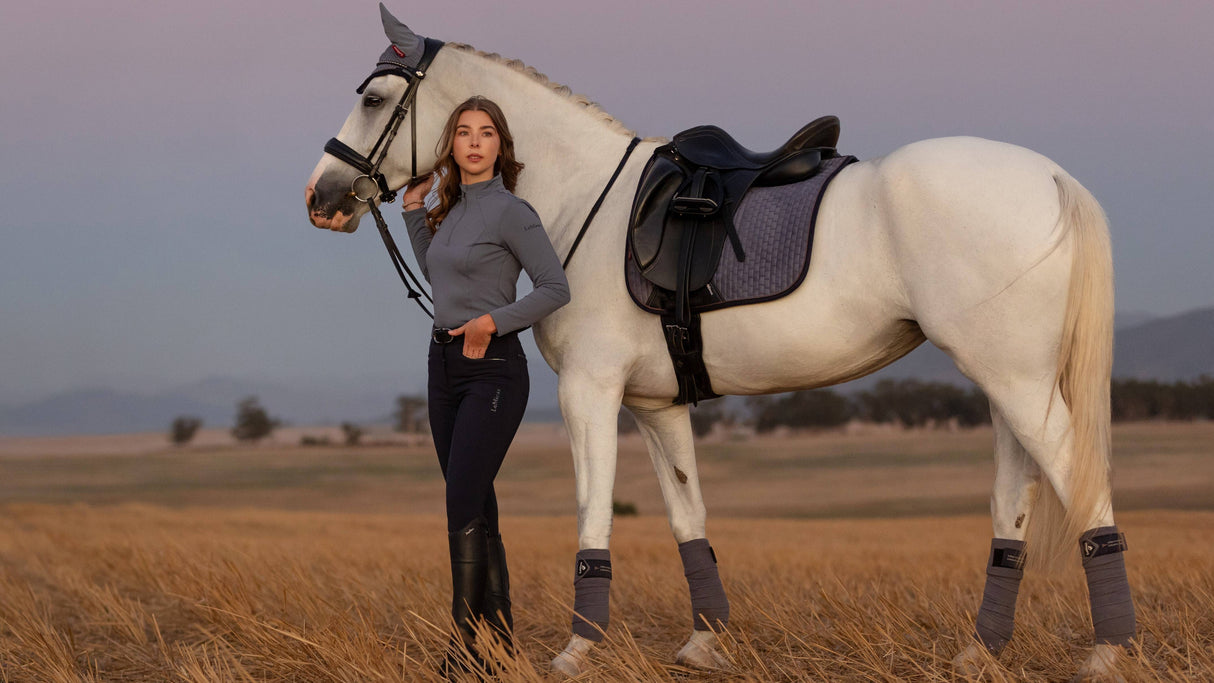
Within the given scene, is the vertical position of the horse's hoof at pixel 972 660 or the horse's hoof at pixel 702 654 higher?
the horse's hoof at pixel 972 660

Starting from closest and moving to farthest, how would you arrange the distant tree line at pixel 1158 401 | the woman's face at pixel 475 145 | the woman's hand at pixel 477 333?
the woman's hand at pixel 477 333 < the woman's face at pixel 475 145 < the distant tree line at pixel 1158 401

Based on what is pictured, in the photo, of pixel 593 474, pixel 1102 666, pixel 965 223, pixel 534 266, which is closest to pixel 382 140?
pixel 534 266

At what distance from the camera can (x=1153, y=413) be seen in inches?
811

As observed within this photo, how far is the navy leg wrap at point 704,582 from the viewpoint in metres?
4.40

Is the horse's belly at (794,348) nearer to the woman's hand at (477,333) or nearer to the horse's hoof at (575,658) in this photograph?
the woman's hand at (477,333)

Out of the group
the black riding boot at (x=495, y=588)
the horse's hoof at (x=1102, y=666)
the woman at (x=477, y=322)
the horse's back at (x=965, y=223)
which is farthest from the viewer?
the black riding boot at (x=495, y=588)

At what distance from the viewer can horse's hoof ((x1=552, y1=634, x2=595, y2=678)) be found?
3.68 meters

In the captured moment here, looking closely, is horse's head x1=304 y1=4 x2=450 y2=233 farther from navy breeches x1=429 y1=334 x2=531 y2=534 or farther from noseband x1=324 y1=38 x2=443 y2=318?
navy breeches x1=429 y1=334 x2=531 y2=534

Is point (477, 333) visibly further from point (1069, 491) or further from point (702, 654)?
point (1069, 491)

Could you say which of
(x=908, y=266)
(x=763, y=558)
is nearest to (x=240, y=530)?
(x=763, y=558)

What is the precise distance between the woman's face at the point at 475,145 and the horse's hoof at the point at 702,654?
89.0 inches

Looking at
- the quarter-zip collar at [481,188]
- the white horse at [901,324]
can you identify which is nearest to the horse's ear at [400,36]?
the white horse at [901,324]

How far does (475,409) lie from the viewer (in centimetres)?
370

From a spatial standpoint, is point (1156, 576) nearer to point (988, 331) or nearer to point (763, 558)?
point (988, 331)
